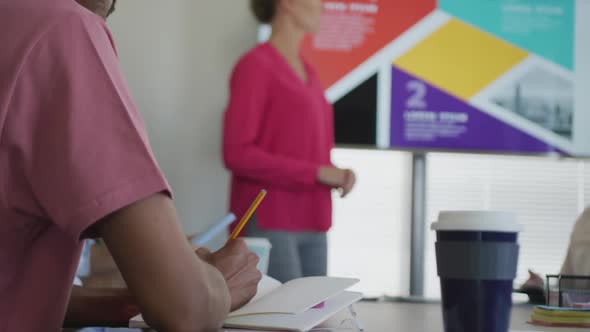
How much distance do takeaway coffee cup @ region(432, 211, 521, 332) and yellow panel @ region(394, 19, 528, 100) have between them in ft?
8.91

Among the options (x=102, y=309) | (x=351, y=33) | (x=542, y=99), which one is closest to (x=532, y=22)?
(x=542, y=99)

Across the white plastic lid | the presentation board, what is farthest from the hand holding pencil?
the presentation board

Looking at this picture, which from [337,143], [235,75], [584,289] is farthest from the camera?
[337,143]

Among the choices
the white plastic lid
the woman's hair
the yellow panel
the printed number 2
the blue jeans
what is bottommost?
the blue jeans

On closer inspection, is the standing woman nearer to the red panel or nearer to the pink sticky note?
the red panel

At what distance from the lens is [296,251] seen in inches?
103

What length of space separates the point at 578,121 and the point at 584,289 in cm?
245

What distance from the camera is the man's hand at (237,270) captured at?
93cm

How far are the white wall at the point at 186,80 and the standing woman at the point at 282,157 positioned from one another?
688 mm

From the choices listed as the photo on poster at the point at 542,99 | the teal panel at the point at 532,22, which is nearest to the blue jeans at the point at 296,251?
the photo on poster at the point at 542,99

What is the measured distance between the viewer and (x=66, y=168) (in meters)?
0.74

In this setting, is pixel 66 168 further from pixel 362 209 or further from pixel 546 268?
pixel 546 268

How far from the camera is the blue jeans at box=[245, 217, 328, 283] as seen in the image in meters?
2.49

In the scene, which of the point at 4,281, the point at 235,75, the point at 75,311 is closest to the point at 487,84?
the point at 235,75
